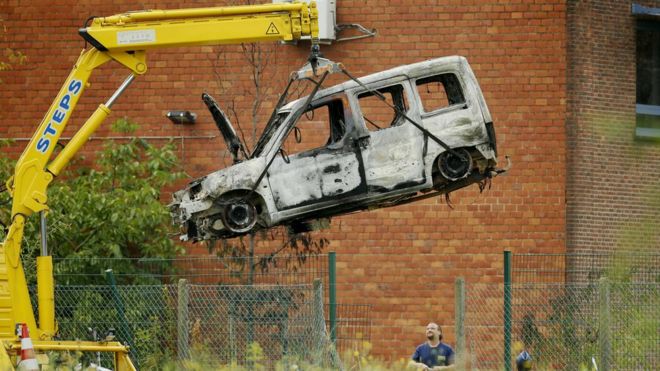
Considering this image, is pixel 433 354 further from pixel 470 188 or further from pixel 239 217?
pixel 470 188

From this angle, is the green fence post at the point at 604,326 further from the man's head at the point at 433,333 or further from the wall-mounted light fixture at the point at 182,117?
the wall-mounted light fixture at the point at 182,117

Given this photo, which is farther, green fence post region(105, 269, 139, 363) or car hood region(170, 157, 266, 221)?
green fence post region(105, 269, 139, 363)

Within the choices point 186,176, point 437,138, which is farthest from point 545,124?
point 437,138

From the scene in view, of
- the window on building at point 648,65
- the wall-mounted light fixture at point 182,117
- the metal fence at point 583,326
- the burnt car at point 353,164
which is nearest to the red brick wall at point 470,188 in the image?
the wall-mounted light fixture at point 182,117

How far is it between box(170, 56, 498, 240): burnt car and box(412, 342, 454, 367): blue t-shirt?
2.52 metres

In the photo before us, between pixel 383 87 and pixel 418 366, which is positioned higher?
pixel 383 87

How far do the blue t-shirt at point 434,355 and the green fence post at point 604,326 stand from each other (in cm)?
172

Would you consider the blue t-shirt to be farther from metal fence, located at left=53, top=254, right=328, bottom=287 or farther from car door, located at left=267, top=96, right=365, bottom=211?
car door, located at left=267, top=96, right=365, bottom=211

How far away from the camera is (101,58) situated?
12.1 m

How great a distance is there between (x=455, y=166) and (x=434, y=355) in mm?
2988

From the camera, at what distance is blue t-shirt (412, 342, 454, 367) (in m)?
14.1

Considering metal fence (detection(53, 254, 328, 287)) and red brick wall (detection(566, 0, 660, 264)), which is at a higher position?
red brick wall (detection(566, 0, 660, 264))

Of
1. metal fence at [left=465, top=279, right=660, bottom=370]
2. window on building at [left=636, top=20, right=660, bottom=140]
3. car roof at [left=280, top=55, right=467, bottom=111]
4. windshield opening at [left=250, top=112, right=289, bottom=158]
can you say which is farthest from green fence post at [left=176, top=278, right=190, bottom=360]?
window on building at [left=636, top=20, right=660, bottom=140]

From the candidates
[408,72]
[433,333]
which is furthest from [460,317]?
[408,72]
